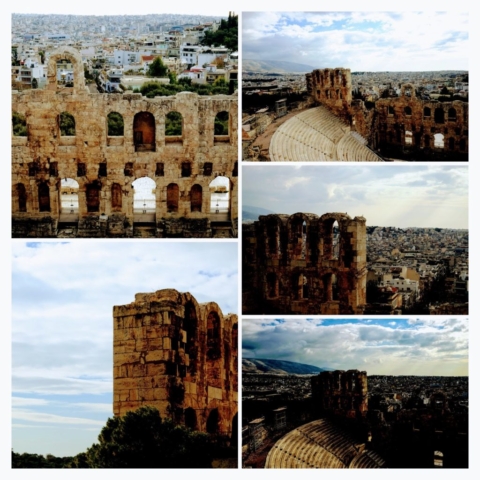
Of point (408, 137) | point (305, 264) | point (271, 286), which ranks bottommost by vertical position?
point (271, 286)

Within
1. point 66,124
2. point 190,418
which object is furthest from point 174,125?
point 190,418

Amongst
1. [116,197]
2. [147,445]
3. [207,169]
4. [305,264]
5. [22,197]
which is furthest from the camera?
[116,197]

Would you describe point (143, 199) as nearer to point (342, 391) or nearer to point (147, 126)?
point (147, 126)

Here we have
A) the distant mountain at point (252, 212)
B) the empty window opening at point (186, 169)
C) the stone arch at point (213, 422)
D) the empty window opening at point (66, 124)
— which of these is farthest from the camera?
the empty window opening at point (186, 169)

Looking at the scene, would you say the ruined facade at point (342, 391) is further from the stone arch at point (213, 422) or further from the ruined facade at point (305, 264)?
the stone arch at point (213, 422)

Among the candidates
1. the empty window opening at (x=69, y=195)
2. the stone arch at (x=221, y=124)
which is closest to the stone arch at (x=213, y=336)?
the empty window opening at (x=69, y=195)

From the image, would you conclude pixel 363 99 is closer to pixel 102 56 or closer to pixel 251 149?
pixel 251 149
